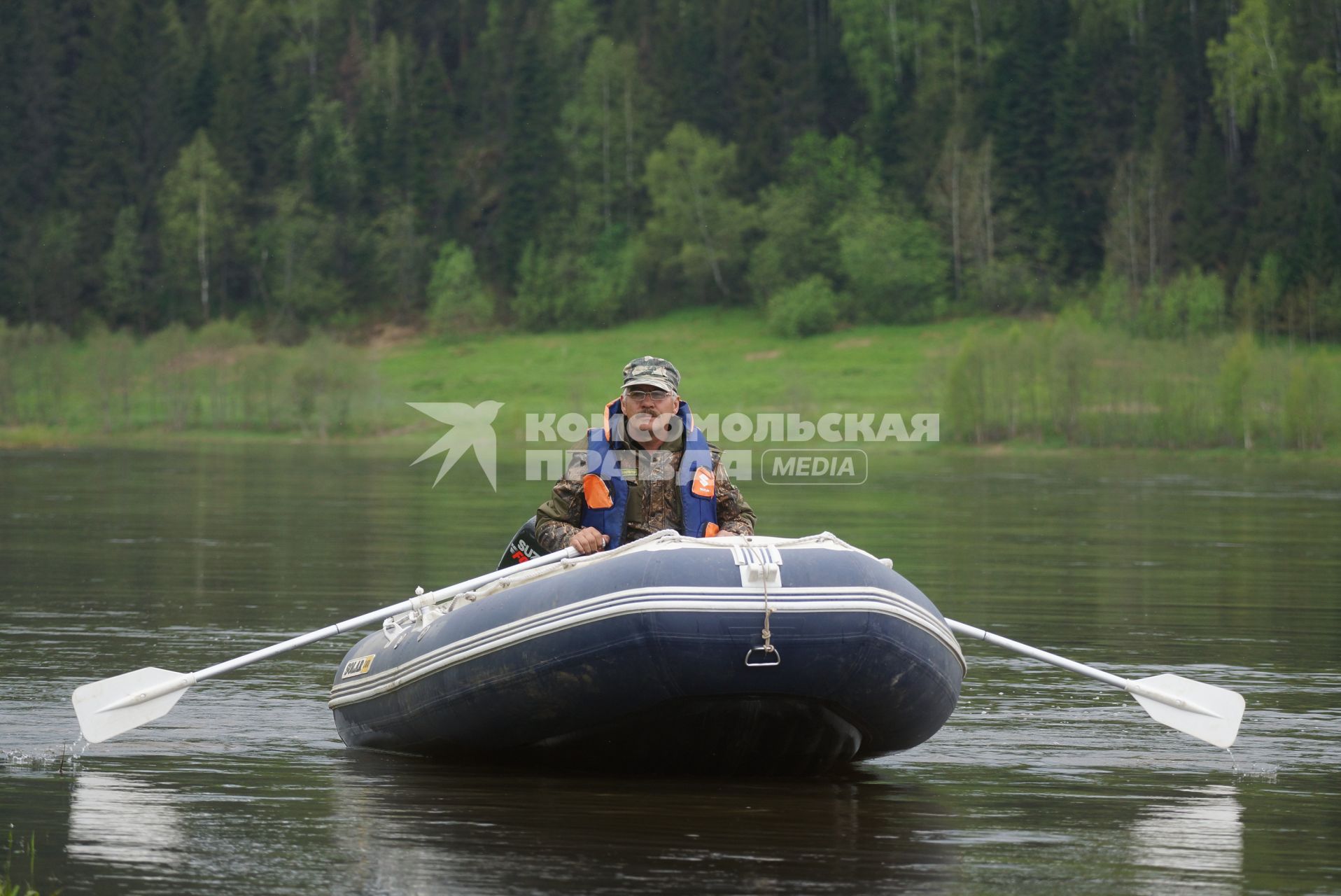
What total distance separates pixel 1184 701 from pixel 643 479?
10.5ft

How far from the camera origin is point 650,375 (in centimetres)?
983

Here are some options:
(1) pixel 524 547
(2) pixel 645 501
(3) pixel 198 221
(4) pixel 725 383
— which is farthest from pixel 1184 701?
(3) pixel 198 221

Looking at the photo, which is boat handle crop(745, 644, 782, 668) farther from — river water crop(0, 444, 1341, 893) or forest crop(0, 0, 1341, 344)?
forest crop(0, 0, 1341, 344)

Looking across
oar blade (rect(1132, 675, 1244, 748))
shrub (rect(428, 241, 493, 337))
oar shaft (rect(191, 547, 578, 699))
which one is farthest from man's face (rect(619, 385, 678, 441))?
shrub (rect(428, 241, 493, 337))

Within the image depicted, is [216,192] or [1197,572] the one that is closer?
[1197,572]

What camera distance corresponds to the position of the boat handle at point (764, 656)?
8469 mm

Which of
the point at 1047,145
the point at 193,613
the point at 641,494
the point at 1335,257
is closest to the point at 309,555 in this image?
the point at 193,613

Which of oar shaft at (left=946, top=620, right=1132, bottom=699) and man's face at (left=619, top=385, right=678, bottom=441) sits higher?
man's face at (left=619, top=385, right=678, bottom=441)

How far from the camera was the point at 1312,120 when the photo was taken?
86.8 meters

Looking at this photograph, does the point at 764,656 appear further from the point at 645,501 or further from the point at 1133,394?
the point at 1133,394

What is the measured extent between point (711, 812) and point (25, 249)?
107m

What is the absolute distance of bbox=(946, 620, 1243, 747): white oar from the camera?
394 inches

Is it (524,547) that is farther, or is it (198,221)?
(198,221)

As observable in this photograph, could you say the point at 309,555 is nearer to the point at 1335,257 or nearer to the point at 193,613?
the point at 193,613
